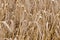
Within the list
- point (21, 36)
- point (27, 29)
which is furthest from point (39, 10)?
point (21, 36)

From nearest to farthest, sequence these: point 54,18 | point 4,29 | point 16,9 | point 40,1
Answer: point 4,29, point 54,18, point 16,9, point 40,1

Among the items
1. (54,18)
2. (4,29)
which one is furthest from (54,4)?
(4,29)

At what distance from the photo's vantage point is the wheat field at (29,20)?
1.55m

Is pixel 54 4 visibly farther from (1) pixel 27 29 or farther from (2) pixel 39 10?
(1) pixel 27 29

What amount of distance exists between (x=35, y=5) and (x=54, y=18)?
34 centimetres

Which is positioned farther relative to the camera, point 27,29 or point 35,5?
point 35,5

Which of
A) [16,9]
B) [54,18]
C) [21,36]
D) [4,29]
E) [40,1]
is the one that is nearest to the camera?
[21,36]

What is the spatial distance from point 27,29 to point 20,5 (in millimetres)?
372

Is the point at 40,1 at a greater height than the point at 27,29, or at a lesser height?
greater

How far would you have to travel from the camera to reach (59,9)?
1.91 meters

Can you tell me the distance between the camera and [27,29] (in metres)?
1.62

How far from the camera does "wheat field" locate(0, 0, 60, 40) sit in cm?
155

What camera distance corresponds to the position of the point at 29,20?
174 cm

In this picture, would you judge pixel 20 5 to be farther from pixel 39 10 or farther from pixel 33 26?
pixel 33 26
